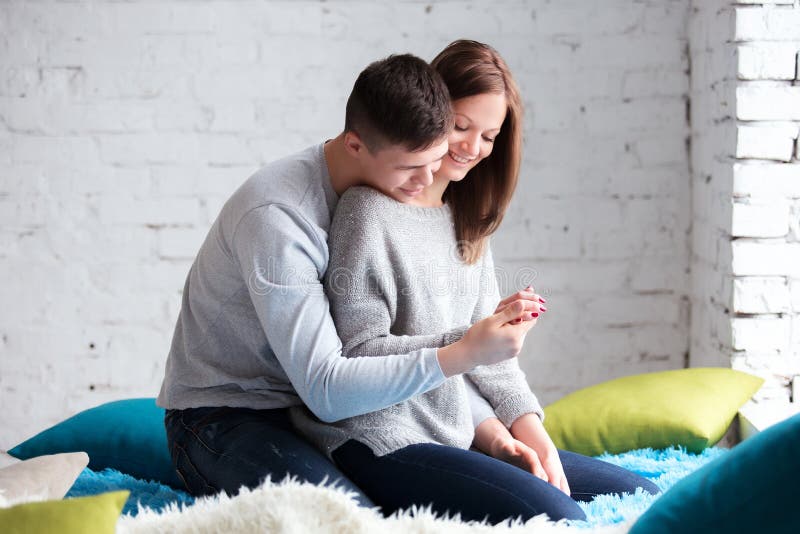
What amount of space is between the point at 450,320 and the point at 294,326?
1.13ft

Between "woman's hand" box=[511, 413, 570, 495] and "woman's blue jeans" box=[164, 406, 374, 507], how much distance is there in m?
0.35

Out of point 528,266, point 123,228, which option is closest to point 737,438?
point 528,266

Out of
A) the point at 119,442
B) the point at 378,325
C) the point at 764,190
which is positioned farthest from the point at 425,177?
the point at 764,190

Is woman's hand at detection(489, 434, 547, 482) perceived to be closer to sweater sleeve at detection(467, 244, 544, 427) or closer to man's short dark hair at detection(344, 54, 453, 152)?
sweater sleeve at detection(467, 244, 544, 427)

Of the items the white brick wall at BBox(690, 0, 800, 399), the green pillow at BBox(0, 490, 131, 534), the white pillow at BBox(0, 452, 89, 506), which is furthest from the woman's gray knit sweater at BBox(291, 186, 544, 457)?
the white brick wall at BBox(690, 0, 800, 399)

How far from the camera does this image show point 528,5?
257 cm

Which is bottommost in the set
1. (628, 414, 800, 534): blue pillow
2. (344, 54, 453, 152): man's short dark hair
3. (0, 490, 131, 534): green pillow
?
(0, 490, 131, 534): green pillow

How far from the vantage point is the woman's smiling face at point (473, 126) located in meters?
1.55

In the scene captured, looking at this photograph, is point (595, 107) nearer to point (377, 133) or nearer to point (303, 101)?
point (303, 101)

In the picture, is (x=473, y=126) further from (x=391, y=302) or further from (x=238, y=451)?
(x=238, y=451)

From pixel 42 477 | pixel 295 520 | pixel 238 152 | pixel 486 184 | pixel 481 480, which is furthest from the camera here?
pixel 238 152

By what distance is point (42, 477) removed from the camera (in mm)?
1463

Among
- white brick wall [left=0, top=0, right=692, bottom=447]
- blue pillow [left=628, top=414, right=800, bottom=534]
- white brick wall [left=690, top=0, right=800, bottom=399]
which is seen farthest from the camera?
white brick wall [left=0, top=0, right=692, bottom=447]

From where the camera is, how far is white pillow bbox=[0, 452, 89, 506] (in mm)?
1405
